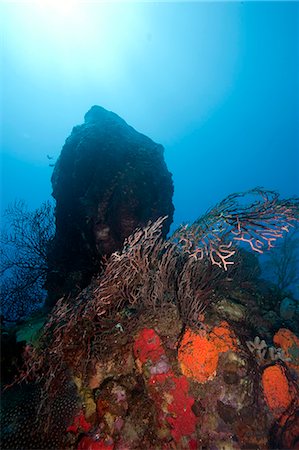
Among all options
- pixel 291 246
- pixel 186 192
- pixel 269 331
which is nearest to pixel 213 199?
pixel 186 192

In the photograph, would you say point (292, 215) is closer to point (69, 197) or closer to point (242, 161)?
point (69, 197)

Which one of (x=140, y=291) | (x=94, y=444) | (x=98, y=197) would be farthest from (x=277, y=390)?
(x=98, y=197)

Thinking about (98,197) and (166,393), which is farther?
(98,197)

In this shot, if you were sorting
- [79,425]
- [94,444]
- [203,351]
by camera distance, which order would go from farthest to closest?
1. [203,351]
2. [79,425]
3. [94,444]

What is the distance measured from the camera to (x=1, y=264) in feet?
21.5

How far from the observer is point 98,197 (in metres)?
5.65

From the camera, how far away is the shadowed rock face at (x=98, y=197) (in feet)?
18.3

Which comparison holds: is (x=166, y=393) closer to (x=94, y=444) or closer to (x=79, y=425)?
(x=94, y=444)

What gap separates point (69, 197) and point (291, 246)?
9.35m

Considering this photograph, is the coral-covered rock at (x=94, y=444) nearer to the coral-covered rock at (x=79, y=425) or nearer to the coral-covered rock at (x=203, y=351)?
the coral-covered rock at (x=79, y=425)

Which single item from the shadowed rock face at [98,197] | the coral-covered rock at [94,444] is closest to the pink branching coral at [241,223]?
the coral-covered rock at [94,444]

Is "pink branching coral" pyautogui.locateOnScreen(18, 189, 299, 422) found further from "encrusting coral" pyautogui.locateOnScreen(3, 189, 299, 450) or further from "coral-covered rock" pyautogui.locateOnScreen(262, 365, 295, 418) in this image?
"coral-covered rock" pyautogui.locateOnScreen(262, 365, 295, 418)

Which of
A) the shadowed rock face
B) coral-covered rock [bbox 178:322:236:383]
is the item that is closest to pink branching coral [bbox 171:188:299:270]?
coral-covered rock [bbox 178:322:236:383]

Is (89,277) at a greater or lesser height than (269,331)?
greater
